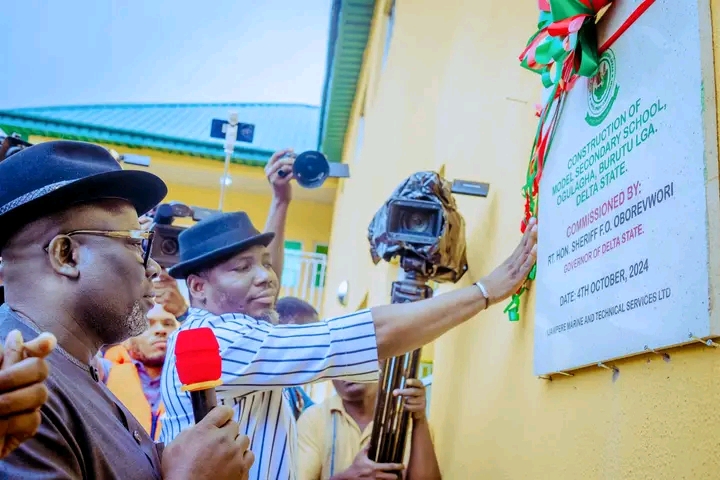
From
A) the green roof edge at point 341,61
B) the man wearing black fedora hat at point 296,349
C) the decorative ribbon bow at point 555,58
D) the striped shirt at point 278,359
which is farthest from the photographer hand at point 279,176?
the green roof edge at point 341,61

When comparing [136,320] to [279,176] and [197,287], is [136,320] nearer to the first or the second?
Result: [197,287]

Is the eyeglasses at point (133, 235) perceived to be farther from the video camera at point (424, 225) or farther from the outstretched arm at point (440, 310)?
the video camera at point (424, 225)

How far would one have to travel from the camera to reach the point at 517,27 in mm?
2457

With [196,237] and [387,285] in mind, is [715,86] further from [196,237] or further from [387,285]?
[387,285]

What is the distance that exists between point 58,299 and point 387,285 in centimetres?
354

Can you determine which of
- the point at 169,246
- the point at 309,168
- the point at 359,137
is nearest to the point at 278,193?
the point at 309,168

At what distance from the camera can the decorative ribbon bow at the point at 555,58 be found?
162 centimetres

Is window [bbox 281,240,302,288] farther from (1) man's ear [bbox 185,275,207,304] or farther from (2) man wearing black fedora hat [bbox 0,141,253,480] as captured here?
(2) man wearing black fedora hat [bbox 0,141,253,480]

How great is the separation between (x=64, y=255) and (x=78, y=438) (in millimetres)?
387

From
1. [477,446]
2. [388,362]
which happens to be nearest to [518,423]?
[477,446]

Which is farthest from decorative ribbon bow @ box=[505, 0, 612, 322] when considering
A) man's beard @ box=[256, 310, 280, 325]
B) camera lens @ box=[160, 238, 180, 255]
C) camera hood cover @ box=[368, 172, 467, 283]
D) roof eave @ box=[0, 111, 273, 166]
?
roof eave @ box=[0, 111, 273, 166]

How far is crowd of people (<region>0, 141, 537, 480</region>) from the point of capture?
1177 millimetres

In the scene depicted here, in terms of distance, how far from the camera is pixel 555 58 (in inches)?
67.0

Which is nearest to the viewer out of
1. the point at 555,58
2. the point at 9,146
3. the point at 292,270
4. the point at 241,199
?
the point at 555,58
